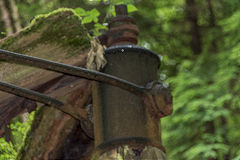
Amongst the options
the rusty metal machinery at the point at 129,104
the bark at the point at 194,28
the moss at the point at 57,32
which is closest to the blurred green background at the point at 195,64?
the bark at the point at 194,28

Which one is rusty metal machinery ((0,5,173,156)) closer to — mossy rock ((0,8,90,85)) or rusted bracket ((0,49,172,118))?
rusted bracket ((0,49,172,118))

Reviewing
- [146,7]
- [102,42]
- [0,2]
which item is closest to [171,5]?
[146,7]

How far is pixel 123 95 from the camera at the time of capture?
6.13ft

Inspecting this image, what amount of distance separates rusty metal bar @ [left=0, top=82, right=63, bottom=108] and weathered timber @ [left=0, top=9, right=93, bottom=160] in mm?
67

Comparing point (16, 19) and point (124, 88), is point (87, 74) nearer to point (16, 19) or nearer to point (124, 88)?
point (124, 88)

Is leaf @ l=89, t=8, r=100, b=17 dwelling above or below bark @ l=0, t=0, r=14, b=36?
above

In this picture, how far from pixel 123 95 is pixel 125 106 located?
0.19 ft

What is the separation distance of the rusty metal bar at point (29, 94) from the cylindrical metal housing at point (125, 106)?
0.68ft

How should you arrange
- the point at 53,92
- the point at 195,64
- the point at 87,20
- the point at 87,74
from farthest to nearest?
the point at 195,64 < the point at 87,20 < the point at 53,92 < the point at 87,74

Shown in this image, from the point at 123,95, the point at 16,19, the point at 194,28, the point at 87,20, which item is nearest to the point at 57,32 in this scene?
the point at 123,95

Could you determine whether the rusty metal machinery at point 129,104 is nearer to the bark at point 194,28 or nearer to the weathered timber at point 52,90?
the weathered timber at point 52,90

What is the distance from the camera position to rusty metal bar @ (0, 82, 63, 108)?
179cm

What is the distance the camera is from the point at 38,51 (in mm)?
2016

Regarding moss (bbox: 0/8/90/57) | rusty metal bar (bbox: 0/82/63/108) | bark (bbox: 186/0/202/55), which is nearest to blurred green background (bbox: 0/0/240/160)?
bark (bbox: 186/0/202/55)
